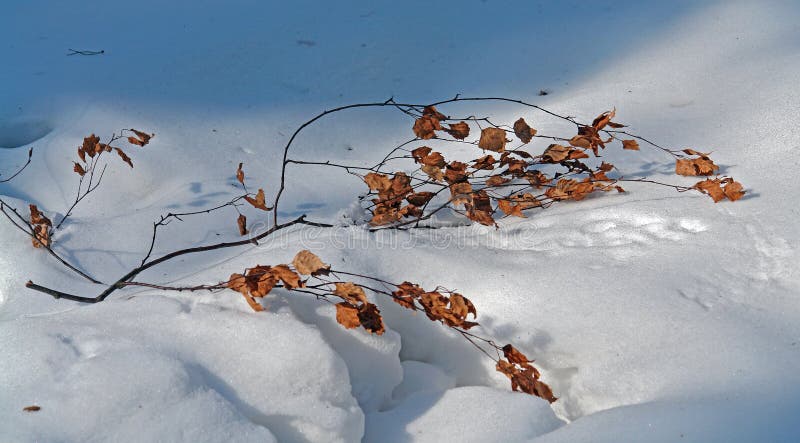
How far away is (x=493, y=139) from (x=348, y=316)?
0.58 m

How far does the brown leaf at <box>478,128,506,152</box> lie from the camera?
140 centimetres

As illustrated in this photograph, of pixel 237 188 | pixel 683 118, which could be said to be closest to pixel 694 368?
pixel 683 118

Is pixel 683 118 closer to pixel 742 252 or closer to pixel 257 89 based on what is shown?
pixel 742 252

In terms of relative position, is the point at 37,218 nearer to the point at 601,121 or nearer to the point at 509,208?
the point at 509,208

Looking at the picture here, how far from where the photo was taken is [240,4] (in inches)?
97.0

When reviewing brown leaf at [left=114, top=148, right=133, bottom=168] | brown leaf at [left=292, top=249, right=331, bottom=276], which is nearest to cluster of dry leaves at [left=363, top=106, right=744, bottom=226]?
brown leaf at [left=292, top=249, right=331, bottom=276]

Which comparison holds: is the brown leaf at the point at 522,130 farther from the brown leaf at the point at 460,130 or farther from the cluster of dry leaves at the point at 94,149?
the cluster of dry leaves at the point at 94,149

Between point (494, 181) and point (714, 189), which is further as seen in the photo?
point (494, 181)

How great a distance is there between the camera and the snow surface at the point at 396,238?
0.90 m

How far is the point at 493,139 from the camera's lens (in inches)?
55.6

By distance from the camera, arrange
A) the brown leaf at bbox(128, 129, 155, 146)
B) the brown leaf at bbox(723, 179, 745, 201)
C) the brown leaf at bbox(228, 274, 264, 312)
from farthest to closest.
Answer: the brown leaf at bbox(128, 129, 155, 146), the brown leaf at bbox(723, 179, 745, 201), the brown leaf at bbox(228, 274, 264, 312)

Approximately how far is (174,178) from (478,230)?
812 mm

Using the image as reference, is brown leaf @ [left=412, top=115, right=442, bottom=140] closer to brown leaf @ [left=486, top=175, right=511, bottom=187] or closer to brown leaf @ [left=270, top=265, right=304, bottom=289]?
brown leaf @ [left=486, top=175, right=511, bottom=187]

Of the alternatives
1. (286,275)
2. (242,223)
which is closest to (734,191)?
(286,275)
